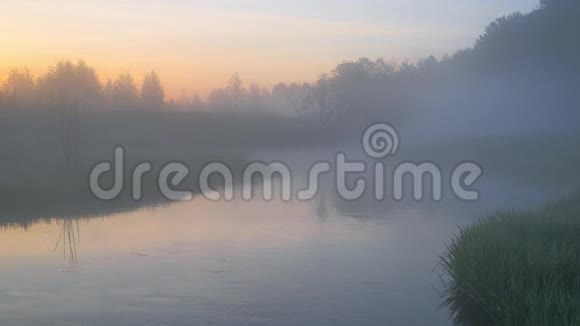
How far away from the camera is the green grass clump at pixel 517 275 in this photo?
8.32 m

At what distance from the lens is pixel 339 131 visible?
239 feet

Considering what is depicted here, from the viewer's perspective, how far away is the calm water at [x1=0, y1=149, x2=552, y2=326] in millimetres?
11328

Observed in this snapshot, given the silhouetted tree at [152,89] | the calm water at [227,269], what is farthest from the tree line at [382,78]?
the calm water at [227,269]

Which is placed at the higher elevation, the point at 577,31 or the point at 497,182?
the point at 577,31

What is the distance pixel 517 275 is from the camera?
33.1 ft

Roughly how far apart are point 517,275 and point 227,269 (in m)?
6.52

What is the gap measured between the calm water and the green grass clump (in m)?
0.57

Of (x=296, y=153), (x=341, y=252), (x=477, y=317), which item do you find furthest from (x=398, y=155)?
(x=477, y=317)

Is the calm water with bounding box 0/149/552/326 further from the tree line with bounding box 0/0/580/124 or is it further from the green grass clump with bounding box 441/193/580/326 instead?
the tree line with bounding box 0/0/580/124

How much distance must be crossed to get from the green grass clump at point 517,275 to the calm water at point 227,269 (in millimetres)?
567

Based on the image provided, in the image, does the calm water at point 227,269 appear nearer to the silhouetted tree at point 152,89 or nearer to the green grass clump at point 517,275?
the green grass clump at point 517,275

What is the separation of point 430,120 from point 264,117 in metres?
17.0

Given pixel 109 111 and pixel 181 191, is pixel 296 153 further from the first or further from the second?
pixel 181 191

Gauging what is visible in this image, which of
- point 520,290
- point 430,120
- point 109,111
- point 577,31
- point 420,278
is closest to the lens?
point 520,290
